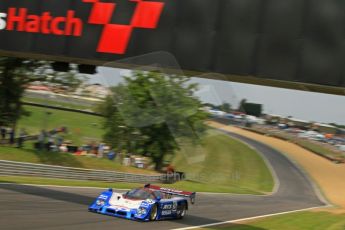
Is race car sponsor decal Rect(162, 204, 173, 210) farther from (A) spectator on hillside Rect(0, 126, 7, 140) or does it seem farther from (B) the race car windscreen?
(A) spectator on hillside Rect(0, 126, 7, 140)

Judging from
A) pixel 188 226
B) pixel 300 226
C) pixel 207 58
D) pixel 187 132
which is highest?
A: pixel 207 58

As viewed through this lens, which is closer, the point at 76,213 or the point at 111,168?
the point at 76,213

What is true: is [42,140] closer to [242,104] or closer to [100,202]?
[100,202]

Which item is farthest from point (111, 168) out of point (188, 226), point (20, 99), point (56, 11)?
point (56, 11)

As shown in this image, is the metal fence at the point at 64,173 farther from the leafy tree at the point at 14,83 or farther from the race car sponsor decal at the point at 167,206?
the race car sponsor decal at the point at 167,206

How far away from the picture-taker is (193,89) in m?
13.1

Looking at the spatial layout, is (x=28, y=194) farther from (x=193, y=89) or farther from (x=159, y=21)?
(x=159, y=21)

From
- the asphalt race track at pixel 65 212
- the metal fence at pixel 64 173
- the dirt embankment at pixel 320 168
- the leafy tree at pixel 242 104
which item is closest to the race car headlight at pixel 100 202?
the asphalt race track at pixel 65 212

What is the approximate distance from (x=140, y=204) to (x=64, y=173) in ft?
36.3

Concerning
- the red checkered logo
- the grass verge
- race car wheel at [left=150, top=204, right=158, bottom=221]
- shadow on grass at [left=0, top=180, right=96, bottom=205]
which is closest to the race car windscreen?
race car wheel at [left=150, top=204, right=158, bottom=221]

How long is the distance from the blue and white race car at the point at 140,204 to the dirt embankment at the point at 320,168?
66.4 ft

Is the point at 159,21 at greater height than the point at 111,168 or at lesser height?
greater

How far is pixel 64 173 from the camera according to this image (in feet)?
77.8

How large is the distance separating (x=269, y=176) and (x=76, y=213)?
37426 mm
